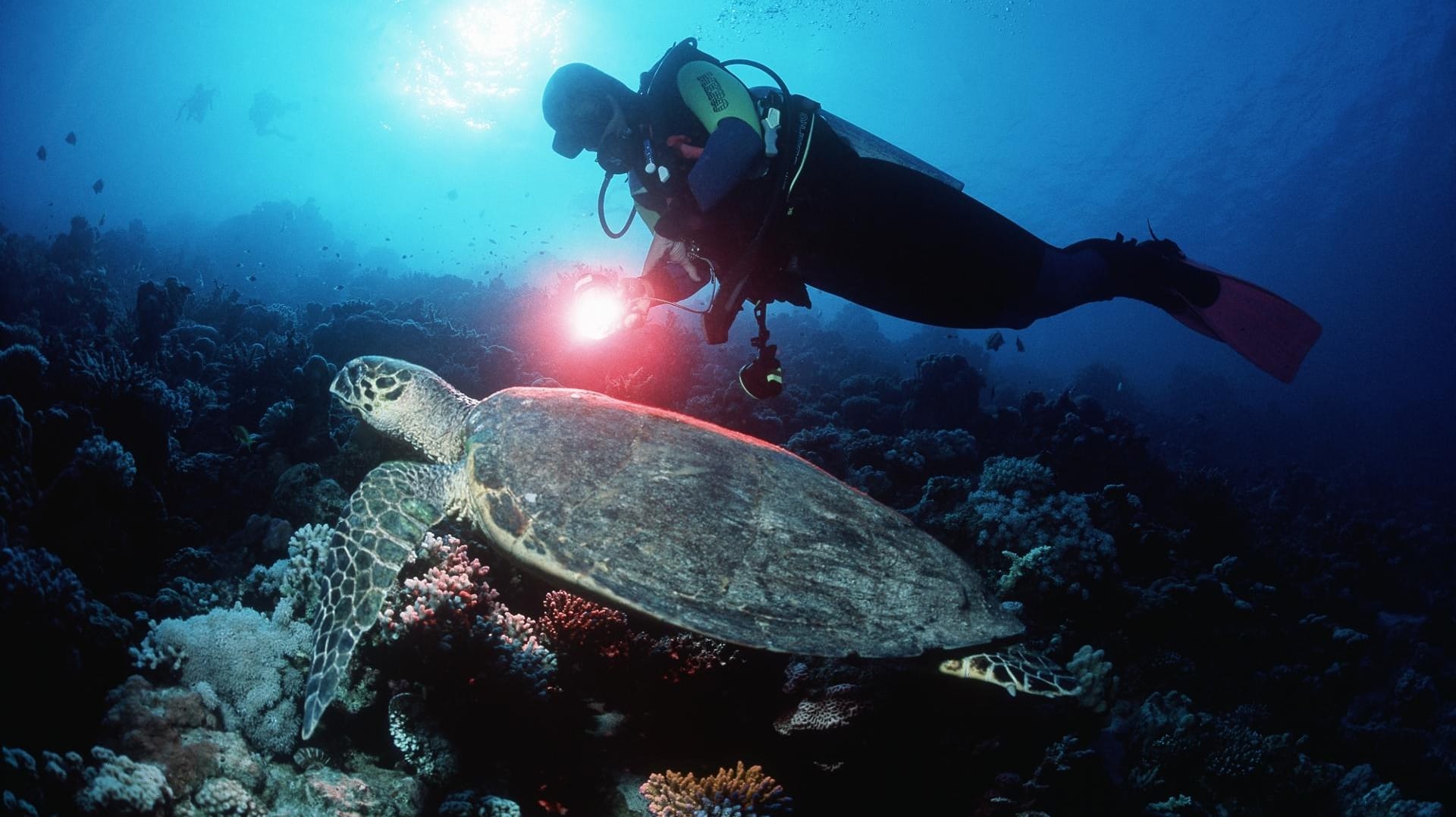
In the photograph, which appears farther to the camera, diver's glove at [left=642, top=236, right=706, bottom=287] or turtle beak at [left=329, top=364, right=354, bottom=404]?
turtle beak at [left=329, top=364, right=354, bottom=404]

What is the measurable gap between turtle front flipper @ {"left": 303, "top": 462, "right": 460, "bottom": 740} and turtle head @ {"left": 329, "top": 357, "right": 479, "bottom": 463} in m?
0.46

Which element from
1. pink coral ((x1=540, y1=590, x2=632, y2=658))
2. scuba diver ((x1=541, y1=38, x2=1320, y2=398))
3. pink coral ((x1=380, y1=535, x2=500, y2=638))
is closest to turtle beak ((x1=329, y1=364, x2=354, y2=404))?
pink coral ((x1=380, y1=535, x2=500, y2=638))

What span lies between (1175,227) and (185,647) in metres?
74.4

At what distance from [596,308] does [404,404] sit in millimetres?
1617

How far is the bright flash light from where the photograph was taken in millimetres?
3807

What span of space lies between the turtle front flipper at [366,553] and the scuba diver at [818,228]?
6.89 feet

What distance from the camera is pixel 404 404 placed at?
12.9 ft

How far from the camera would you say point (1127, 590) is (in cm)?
501

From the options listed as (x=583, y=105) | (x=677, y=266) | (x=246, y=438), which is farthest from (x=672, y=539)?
(x=246, y=438)

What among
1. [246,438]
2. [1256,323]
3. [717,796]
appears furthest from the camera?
[246,438]

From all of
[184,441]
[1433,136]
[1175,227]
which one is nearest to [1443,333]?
[1175,227]

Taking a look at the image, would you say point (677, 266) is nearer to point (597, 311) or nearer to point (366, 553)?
point (597, 311)

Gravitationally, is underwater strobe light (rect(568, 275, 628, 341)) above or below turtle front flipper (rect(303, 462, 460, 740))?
above

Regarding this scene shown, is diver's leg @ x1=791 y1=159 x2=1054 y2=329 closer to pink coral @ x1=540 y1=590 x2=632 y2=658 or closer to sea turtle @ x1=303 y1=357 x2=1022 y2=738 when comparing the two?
sea turtle @ x1=303 y1=357 x2=1022 y2=738
